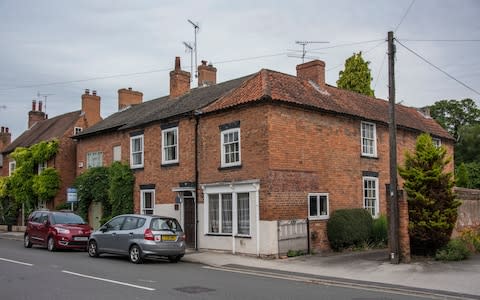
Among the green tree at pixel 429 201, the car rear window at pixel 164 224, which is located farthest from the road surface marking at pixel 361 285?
the green tree at pixel 429 201

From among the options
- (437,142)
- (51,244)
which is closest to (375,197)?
(437,142)

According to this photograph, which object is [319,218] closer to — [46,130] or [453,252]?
[453,252]

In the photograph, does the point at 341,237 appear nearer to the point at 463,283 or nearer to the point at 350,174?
the point at 350,174

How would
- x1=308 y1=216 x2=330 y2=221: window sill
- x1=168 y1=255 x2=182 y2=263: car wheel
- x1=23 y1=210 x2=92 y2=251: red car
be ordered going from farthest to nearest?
1. x1=23 y1=210 x2=92 y2=251: red car
2. x1=308 y1=216 x2=330 y2=221: window sill
3. x1=168 y1=255 x2=182 y2=263: car wheel

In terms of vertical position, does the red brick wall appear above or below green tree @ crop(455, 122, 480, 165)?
below

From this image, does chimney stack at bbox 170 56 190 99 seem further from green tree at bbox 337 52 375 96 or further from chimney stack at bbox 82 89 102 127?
green tree at bbox 337 52 375 96

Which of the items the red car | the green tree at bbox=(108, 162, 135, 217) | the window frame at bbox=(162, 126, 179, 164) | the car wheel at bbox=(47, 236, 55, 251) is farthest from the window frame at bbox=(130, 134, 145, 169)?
the car wheel at bbox=(47, 236, 55, 251)

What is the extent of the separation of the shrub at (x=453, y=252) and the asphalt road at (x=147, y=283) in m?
5.82

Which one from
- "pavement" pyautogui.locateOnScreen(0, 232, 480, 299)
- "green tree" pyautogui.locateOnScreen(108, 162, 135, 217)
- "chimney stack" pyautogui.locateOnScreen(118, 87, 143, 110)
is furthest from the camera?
"chimney stack" pyautogui.locateOnScreen(118, 87, 143, 110)

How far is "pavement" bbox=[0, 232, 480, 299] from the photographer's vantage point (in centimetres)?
1255

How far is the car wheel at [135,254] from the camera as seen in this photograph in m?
16.9

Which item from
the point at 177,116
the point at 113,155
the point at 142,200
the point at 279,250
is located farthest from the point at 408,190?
the point at 113,155

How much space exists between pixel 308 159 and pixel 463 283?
860cm

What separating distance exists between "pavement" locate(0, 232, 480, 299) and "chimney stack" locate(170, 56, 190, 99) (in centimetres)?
1057
